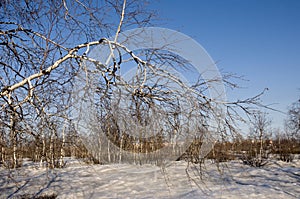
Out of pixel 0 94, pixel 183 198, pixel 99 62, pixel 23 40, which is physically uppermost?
pixel 23 40

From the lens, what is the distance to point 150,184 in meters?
6.50

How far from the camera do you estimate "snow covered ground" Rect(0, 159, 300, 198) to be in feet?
17.8

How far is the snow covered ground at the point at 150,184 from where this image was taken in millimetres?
5422

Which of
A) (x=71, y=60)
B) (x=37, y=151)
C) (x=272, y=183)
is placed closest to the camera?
(x=37, y=151)

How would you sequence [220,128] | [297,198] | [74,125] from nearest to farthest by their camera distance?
[220,128] < [74,125] < [297,198]

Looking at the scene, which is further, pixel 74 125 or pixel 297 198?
pixel 297 198

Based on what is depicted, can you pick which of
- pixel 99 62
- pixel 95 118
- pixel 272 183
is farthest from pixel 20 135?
pixel 272 183

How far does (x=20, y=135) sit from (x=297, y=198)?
4869mm

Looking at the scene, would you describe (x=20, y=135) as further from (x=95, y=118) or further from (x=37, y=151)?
(x=95, y=118)

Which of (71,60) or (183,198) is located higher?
(71,60)

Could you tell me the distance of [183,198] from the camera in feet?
16.9

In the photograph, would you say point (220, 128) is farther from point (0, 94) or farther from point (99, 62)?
point (0, 94)

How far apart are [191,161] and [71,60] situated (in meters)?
1.36

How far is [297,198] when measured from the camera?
5.11m
